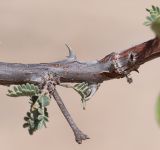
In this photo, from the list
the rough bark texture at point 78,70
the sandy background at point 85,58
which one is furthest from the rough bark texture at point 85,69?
the sandy background at point 85,58

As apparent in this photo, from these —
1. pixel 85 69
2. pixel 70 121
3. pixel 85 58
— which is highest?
pixel 85 58

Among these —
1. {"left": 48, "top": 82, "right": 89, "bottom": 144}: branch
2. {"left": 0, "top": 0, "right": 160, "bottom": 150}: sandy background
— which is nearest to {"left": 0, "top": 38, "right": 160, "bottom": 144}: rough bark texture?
{"left": 48, "top": 82, "right": 89, "bottom": 144}: branch

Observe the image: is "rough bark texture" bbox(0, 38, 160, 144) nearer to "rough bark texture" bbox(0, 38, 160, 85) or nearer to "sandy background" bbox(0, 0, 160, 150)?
"rough bark texture" bbox(0, 38, 160, 85)

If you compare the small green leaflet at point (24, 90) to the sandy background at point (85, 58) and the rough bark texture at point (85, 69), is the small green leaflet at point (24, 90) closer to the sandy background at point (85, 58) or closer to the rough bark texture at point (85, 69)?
the rough bark texture at point (85, 69)

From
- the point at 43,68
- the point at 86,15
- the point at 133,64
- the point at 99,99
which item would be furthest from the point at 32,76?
the point at 86,15

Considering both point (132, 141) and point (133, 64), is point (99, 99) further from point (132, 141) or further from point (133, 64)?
point (133, 64)

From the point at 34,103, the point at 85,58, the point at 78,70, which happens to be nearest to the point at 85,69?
the point at 78,70

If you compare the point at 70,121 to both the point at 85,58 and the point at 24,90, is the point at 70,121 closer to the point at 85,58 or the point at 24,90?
the point at 24,90
